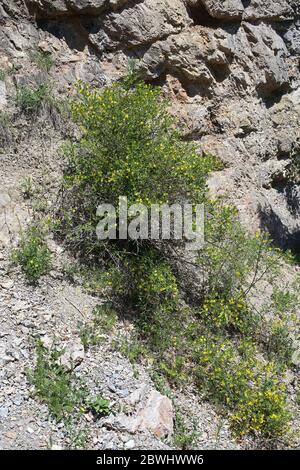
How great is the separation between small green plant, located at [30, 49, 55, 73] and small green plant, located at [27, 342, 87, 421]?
3.71m

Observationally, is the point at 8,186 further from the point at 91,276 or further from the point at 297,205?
the point at 297,205

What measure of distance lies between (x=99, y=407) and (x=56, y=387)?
370 millimetres

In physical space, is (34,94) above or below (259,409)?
above

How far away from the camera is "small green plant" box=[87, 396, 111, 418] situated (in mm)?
3973

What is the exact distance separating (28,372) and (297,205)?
568 cm

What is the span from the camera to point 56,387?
3.98m

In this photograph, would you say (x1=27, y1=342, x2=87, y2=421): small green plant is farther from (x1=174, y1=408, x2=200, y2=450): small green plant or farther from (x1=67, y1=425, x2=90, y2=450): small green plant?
(x1=174, y1=408, x2=200, y2=450): small green plant

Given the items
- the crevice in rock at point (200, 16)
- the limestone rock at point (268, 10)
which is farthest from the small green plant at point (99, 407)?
the limestone rock at point (268, 10)

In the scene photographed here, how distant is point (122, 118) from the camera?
5125 millimetres

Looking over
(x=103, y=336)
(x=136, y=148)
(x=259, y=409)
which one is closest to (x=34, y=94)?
(x=136, y=148)

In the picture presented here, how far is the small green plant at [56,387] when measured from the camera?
12.8ft

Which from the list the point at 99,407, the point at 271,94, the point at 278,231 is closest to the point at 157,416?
the point at 99,407

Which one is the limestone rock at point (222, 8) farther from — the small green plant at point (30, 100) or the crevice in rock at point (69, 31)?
the small green plant at point (30, 100)

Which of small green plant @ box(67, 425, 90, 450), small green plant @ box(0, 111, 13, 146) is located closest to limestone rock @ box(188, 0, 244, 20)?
small green plant @ box(0, 111, 13, 146)
